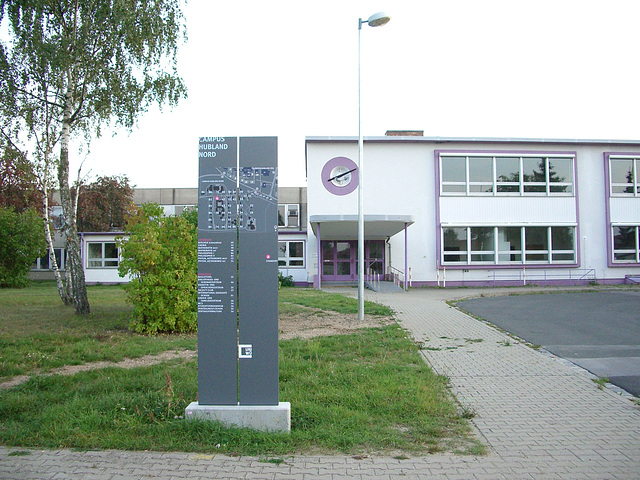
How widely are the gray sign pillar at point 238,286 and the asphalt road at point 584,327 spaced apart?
485cm

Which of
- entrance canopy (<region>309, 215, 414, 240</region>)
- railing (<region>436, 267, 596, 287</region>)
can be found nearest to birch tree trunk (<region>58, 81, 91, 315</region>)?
entrance canopy (<region>309, 215, 414, 240</region>)

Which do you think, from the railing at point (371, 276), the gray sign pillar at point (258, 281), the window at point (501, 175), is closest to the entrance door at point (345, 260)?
the railing at point (371, 276)

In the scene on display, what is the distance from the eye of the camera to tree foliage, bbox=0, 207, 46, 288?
1259 inches

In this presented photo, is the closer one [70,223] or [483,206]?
[70,223]

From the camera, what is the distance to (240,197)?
5.46 meters

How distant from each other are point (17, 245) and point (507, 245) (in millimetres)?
29090

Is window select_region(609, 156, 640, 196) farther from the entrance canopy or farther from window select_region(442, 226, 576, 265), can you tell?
the entrance canopy

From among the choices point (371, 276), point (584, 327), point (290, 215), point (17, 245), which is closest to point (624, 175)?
point (371, 276)

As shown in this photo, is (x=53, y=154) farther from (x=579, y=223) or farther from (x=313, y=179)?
(x=579, y=223)

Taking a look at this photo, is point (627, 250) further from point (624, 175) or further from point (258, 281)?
point (258, 281)

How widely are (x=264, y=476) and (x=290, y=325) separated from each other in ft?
29.7

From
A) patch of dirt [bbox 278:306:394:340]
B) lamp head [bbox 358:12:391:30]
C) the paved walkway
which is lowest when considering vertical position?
the paved walkway

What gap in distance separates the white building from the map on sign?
24.1 meters

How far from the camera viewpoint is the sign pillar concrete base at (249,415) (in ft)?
17.1
